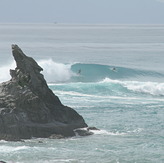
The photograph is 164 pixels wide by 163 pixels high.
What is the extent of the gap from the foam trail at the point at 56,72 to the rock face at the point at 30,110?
135ft

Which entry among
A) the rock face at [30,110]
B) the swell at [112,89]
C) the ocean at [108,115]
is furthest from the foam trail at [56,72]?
the rock face at [30,110]

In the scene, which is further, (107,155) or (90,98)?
(90,98)

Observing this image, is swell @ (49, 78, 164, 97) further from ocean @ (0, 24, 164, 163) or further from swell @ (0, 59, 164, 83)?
swell @ (0, 59, 164, 83)

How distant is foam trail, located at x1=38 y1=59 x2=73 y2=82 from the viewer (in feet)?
302

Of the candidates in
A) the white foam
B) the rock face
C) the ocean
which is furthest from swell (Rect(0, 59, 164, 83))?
the rock face

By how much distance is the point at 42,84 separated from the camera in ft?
161

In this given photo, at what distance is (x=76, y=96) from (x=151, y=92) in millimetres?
10320

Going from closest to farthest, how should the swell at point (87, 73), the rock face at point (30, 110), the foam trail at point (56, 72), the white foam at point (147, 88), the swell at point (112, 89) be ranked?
the rock face at point (30, 110) < the swell at point (112, 89) < the white foam at point (147, 88) < the foam trail at point (56, 72) < the swell at point (87, 73)

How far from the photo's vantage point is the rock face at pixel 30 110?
45719 millimetres

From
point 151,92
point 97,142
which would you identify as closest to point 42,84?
point 97,142

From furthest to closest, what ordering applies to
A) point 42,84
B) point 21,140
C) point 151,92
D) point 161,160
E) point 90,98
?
point 151,92, point 90,98, point 42,84, point 21,140, point 161,160

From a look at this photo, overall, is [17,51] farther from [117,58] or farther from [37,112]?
[117,58]

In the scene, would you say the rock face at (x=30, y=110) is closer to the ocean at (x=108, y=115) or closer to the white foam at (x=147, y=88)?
the ocean at (x=108, y=115)

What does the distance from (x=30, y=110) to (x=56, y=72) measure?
48774 mm
